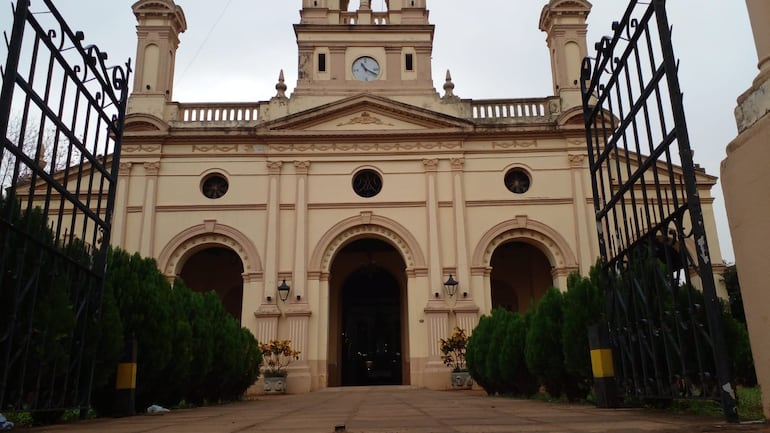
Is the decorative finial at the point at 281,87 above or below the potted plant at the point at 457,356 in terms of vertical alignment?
above

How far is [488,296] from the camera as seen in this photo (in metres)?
18.2

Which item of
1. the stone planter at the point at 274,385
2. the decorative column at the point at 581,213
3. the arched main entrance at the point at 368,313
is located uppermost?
the decorative column at the point at 581,213

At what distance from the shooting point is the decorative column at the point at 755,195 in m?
3.23

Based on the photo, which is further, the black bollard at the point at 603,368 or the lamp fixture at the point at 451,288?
the lamp fixture at the point at 451,288

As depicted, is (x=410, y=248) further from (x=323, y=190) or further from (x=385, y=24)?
(x=385, y=24)

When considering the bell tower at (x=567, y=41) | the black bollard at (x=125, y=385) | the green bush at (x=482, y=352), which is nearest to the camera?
the black bollard at (x=125, y=385)

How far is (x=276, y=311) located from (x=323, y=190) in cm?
393

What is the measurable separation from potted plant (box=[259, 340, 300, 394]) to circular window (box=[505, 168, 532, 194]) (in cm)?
813

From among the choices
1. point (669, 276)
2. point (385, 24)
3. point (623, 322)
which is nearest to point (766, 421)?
point (669, 276)

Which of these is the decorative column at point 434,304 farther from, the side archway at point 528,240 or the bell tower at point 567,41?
the bell tower at point 567,41

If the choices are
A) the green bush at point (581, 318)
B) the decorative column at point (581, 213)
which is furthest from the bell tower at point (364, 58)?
the green bush at point (581, 318)

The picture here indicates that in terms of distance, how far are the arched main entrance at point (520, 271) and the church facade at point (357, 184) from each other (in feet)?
0.24

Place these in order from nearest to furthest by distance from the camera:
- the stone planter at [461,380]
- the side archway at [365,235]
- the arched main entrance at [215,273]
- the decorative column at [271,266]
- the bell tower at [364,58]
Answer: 1. the stone planter at [461,380]
2. the decorative column at [271,266]
3. the side archway at [365,235]
4. the bell tower at [364,58]
5. the arched main entrance at [215,273]

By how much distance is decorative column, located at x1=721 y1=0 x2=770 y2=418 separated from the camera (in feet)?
10.6
